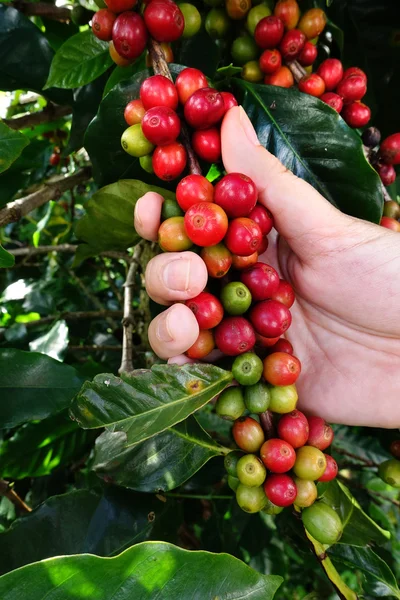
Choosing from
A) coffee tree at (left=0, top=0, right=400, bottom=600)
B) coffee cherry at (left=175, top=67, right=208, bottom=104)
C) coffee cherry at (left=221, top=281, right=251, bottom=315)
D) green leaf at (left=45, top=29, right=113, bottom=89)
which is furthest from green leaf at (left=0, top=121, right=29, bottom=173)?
coffee cherry at (left=221, top=281, right=251, bottom=315)

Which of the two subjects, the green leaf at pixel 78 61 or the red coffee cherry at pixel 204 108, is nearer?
the red coffee cherry at pixel 204 108

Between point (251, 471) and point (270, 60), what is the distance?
3.72 ft

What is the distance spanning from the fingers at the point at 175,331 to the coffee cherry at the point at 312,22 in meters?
0.99

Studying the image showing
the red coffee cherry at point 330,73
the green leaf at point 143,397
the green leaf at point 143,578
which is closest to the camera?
the green leaf at point 143,578

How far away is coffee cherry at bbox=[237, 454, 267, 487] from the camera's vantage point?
982 mm

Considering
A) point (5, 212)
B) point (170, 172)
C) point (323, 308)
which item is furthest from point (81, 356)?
point (170, 172)

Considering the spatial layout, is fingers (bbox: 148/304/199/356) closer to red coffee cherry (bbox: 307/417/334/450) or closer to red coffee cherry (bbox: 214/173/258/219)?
red coffee cherry (bbox: 214/173/258/219)

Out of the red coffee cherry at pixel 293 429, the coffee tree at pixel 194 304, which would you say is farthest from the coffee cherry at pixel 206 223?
the red coffee cherry at pixel 293 429

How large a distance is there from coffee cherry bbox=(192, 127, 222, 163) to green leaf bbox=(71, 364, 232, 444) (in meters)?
0.53

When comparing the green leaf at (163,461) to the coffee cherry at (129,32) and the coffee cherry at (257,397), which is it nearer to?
the coffee cherry at (257,397)

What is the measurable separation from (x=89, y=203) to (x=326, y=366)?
3.16 ft

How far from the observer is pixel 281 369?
3.19 feet

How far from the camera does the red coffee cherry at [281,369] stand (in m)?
0.97

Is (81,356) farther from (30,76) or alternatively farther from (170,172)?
(170,172)
